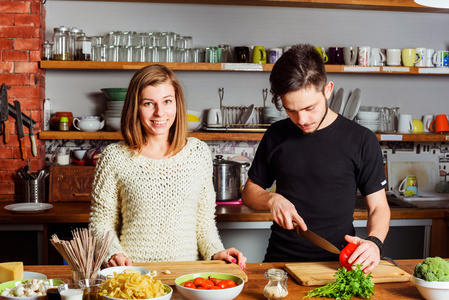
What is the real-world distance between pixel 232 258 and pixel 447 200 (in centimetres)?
243

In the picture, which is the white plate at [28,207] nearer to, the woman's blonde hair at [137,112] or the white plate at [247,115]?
the woman's blonde hair at [137,112]

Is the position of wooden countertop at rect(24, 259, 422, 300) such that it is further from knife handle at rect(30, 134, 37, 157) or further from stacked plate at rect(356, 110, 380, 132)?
stacked plate at rect(356, 110, 380, 132)

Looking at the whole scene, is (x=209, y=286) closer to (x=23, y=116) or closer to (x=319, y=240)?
(x=319, y=240)

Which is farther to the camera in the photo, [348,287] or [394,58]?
[394,58]

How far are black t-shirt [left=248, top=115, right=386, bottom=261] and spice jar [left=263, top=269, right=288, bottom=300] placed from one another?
0.59m

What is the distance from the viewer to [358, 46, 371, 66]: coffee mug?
377 centimetres

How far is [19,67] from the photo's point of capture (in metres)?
3.51

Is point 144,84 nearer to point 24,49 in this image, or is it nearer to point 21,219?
point 21,219

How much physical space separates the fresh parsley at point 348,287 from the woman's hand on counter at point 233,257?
327 mm

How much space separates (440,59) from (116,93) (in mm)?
2398

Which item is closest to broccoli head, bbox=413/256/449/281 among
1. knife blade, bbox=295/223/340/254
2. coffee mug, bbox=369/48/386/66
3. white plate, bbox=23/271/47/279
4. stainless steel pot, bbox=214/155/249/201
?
knife blade, bbox=295/223/340/254

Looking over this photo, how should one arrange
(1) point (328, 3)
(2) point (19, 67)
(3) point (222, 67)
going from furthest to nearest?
(1) point (328, 3), (3) point (222, 67), (2) point (19, 67)

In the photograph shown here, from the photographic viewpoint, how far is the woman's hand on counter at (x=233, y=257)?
6.08 ft

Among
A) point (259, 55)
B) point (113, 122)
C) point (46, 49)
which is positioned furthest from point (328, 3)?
point (46, 49)
